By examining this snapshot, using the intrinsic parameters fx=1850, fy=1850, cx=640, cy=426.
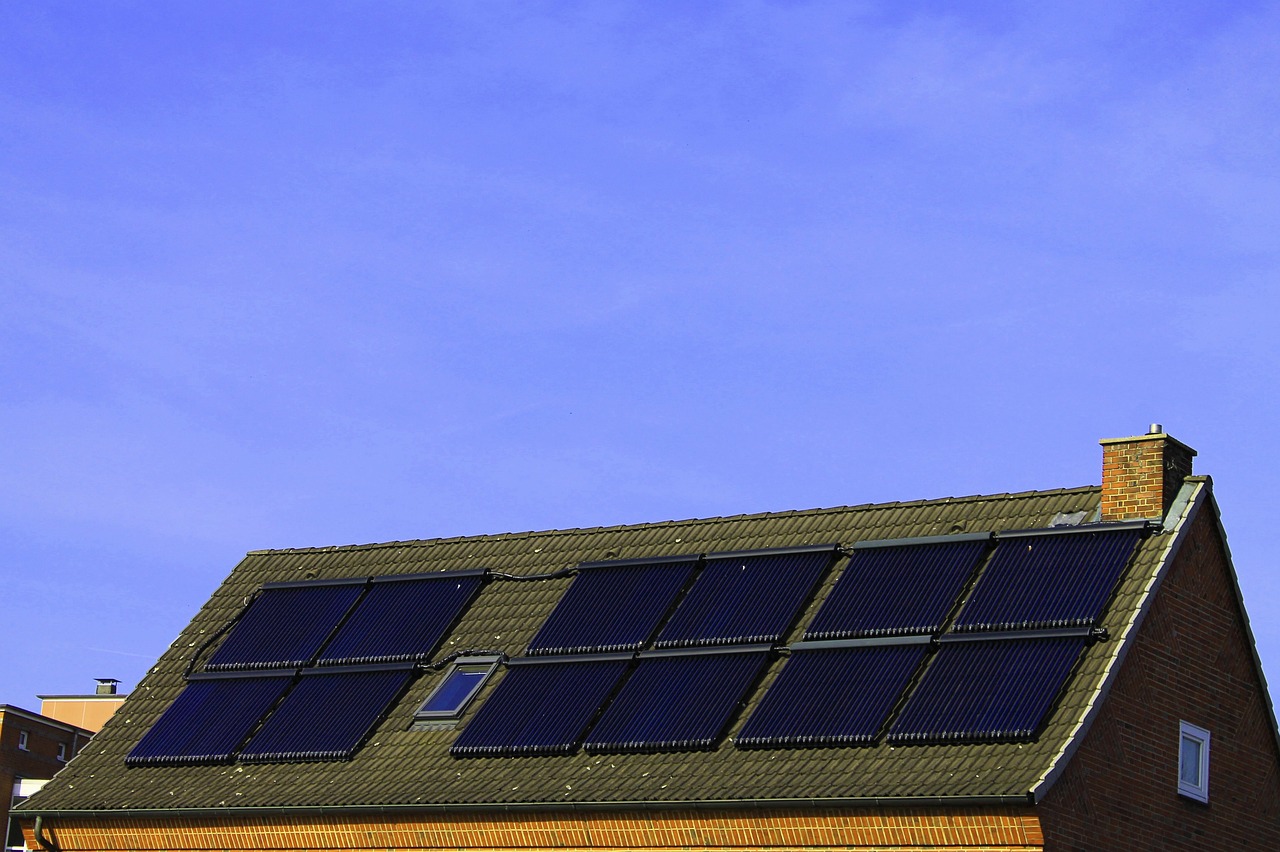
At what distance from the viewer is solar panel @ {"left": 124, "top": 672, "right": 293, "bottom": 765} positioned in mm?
26625

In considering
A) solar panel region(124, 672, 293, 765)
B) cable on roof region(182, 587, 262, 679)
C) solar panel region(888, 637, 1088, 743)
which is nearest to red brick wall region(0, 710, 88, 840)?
cable on roof region(182, 587, 262, 679)

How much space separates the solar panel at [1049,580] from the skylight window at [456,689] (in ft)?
23.2

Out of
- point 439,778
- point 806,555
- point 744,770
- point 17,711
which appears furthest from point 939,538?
point 17,711

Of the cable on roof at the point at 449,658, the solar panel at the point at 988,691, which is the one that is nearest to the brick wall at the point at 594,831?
the solar panel at the point at 988,691

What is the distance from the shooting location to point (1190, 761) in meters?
23.3

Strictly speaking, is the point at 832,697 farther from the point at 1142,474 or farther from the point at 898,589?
the point at 1142,474

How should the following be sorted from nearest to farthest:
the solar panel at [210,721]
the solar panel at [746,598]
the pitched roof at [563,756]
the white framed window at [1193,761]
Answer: the pitched roof at [563,756], the white framed window at [1193,761], the solar panel at [746,598], the solar panel at [210,721]

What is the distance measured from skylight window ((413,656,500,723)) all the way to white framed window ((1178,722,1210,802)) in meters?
9.25

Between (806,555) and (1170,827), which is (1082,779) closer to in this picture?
(1170,827)

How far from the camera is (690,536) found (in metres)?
27.4

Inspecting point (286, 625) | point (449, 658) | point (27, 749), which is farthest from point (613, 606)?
point (27, 749)

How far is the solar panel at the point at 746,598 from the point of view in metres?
24.0

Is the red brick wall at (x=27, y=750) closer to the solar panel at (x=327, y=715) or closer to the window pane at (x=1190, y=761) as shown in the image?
the solar panel at (x=327, y=715)

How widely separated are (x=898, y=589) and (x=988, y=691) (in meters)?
2.62
